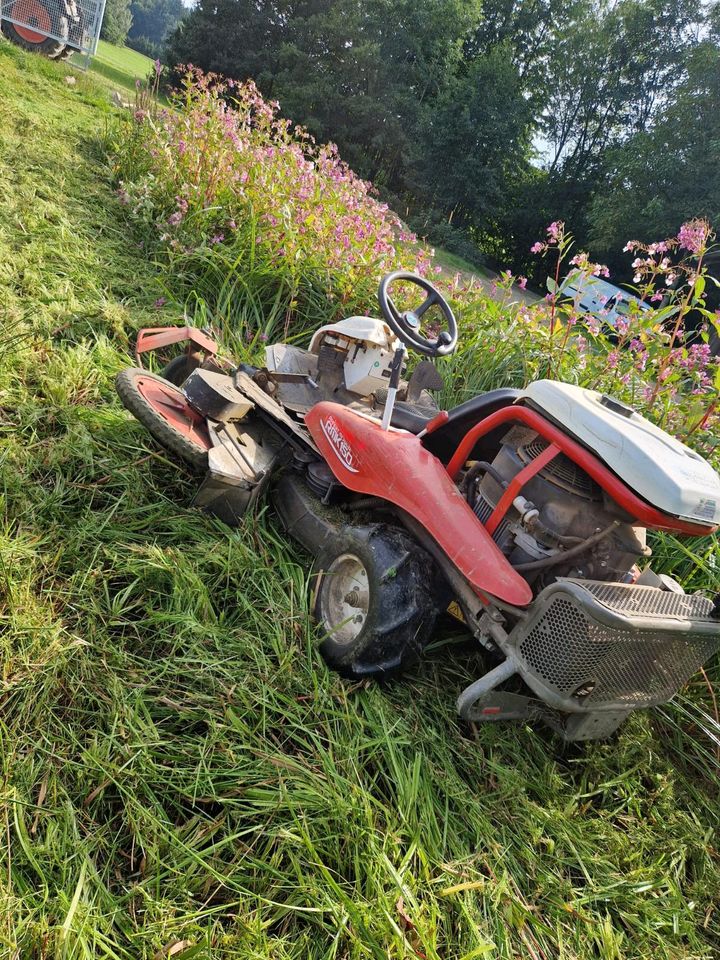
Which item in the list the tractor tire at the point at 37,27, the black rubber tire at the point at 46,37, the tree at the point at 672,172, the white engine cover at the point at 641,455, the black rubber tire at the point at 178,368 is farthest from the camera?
the tree at the point at 672,172

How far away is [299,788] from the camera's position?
6.41ft

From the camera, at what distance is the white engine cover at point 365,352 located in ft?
11.3

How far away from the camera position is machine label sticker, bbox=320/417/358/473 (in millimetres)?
2701

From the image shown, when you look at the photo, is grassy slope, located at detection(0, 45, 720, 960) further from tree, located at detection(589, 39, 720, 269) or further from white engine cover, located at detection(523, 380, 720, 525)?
tree, located at detection(589, 39, 720, 269)

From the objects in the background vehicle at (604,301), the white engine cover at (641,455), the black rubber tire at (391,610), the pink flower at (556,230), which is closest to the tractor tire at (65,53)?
the pink flower at (556,230)

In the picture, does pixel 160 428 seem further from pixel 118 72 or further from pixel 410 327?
pixel 118 72

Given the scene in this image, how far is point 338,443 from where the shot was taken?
2793mm

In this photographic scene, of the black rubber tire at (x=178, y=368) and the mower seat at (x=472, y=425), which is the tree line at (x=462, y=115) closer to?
the black rubber tire at (x=178, y=368)

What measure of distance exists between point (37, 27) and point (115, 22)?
170ft

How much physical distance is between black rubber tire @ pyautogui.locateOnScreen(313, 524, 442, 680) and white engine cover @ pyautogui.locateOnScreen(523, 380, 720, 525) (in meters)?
0.72

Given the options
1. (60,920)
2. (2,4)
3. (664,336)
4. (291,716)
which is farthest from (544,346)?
(2,4)

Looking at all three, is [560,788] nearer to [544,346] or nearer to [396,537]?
[396,537]

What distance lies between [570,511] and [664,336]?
1.93 metres

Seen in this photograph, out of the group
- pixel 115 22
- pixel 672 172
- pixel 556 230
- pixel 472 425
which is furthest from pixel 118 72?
pixel 115 22
